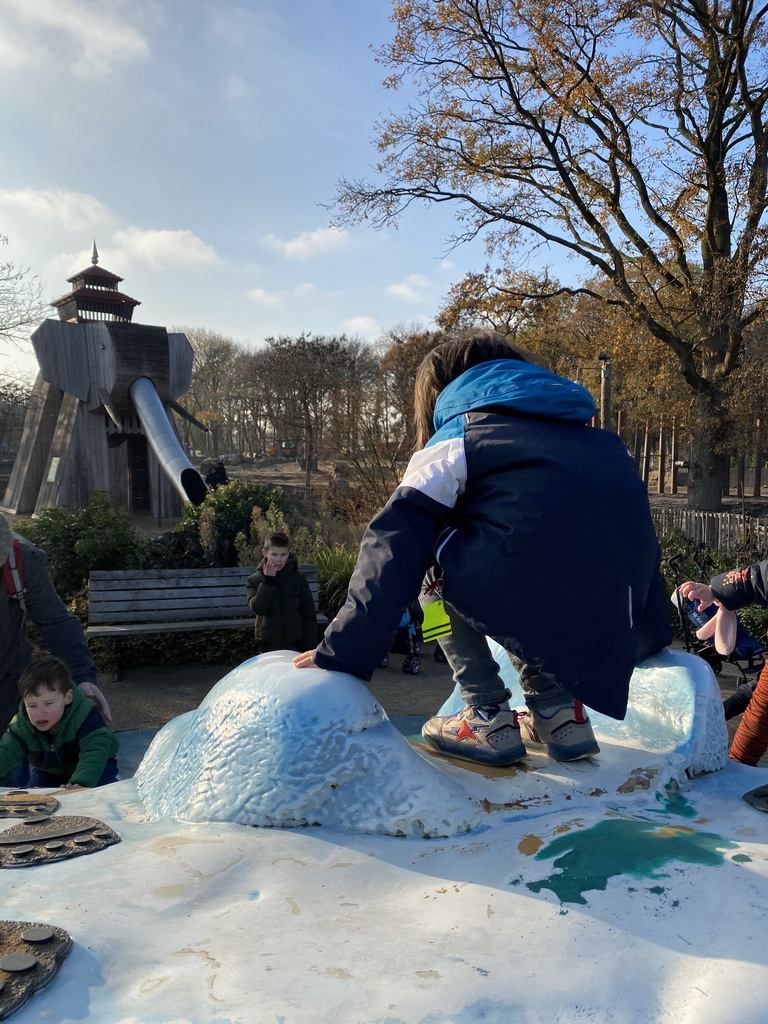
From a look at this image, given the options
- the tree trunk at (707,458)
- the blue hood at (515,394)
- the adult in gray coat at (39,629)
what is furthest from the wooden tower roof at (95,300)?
the blue hood at (515,394)

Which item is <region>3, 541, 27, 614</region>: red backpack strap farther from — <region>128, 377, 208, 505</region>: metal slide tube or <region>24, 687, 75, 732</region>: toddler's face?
<region>128, 377, 208, 505</region>: metal slide tube

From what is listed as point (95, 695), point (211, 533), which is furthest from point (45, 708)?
point (211, 533)

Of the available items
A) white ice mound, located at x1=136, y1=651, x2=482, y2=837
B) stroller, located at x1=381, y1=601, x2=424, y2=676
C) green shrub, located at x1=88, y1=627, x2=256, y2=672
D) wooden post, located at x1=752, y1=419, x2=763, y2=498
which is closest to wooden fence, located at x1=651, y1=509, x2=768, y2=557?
stroller, located at x1=381, y1=601, x2=424, y2=676

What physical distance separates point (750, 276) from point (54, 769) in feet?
48.3

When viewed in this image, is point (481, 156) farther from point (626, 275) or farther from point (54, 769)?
point (54, 769)

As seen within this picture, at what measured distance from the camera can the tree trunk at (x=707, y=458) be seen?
15.9 m

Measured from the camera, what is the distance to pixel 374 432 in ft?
47.6

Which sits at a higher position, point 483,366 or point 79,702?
point 483,366

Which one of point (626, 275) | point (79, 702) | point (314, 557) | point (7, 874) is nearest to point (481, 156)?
point (626, 275)

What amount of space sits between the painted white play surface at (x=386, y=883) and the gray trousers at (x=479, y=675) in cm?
15

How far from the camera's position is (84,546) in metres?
8.34

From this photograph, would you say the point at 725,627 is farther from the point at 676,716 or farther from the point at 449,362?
the point at 449,362

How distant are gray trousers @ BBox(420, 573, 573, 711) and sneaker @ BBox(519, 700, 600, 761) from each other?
2 centimetres

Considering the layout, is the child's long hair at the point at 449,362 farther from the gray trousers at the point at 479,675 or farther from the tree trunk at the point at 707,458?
the tree trunk at the point at 707,458
